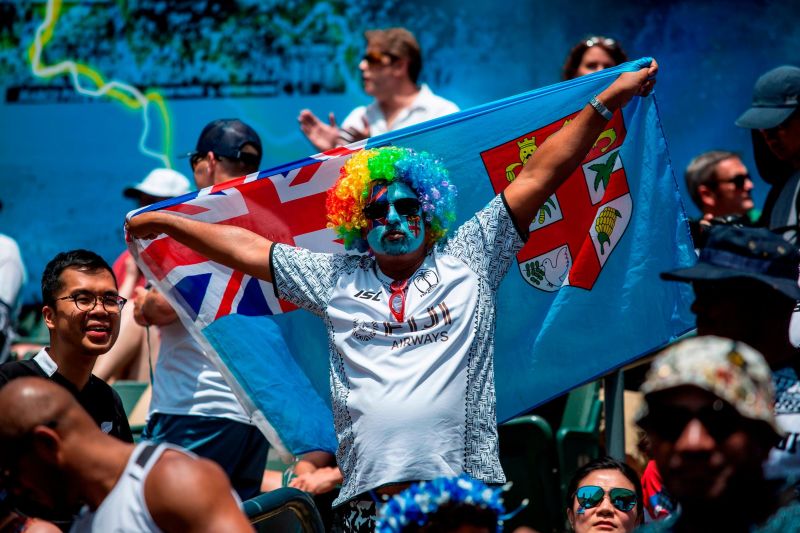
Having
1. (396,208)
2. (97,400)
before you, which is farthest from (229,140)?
(97,400)

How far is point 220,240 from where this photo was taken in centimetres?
482

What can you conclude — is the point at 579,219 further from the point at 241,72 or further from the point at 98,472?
the point at 241,72

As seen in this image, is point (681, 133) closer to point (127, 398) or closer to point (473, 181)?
point (473, 181)

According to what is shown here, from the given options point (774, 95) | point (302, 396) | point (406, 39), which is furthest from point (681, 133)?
point (302, 396)

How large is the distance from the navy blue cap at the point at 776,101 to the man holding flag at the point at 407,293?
509mm

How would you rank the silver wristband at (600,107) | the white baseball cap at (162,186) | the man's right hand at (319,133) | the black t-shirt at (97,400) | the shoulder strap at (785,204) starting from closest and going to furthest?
the black t-shirt at (97,400) → the silver wristband at (600,107) → the shoulder strap at (785,204) → the man's right hand at (319,133) → the white baseball cap at (162,186)

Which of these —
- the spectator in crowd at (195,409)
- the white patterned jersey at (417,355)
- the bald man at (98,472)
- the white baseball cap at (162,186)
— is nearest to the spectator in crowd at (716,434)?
the bald man at (98,472)

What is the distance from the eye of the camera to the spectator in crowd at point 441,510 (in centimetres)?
299

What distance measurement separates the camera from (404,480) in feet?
13.5

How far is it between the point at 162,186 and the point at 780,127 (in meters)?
3.51

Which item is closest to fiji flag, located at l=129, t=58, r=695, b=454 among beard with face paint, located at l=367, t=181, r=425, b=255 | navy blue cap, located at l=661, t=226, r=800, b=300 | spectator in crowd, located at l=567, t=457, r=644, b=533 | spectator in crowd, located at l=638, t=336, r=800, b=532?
spectator in crowd, located at l=567, t=457, r=644, b=533

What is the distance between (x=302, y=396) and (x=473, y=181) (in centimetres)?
128

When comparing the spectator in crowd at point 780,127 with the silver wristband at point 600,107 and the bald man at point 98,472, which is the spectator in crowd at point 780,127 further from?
the bald man at point 98,472

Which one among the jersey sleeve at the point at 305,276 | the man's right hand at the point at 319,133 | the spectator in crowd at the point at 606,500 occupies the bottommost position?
the spectator in crowd at the point at 606,500
